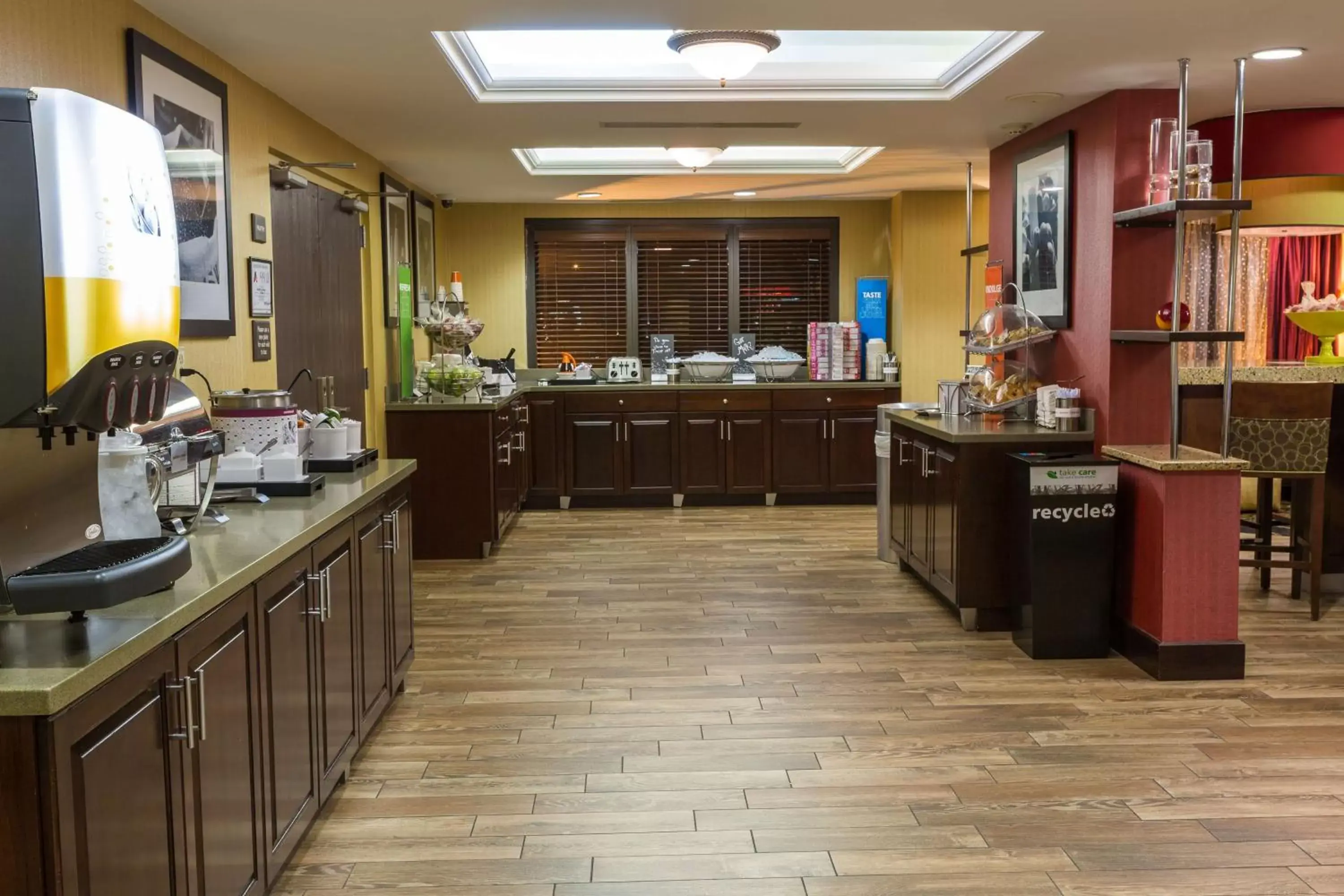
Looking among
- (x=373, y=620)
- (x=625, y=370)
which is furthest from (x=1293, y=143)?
(x=373, y=620)

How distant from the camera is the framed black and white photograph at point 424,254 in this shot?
7355 mm

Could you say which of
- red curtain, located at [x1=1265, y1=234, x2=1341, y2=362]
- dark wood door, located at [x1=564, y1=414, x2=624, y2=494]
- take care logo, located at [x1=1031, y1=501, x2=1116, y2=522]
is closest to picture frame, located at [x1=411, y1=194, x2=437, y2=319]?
dark wood door, located at [x1=564, y1=414, x2=624, y2=494]

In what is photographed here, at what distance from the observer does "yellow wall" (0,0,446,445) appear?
2723 mm

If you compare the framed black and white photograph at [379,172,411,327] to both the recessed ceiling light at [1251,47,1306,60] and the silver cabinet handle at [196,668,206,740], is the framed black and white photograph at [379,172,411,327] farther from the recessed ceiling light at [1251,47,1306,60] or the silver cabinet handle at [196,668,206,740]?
the silver cabinet handle at [196,668,206,740]

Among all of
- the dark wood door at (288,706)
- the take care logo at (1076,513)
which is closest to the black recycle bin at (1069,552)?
the take care logo at (1076,513)

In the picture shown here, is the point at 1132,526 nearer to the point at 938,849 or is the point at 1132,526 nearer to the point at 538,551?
the point at 938,849

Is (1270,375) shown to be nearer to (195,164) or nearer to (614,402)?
(614,402)

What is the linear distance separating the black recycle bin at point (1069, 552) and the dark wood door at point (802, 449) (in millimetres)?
3784

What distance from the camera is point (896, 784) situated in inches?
125

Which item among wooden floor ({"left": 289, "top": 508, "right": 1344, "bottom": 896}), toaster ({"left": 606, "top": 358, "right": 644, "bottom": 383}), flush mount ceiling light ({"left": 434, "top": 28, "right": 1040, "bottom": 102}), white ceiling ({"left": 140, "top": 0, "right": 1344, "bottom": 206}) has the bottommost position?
wooden floor ({"left": 289, "top": 508, "right": 1344, "bottom": 896})

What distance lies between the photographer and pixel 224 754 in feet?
7.04

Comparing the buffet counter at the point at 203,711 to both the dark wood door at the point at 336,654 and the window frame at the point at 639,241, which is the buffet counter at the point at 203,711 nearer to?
the dark wood door at the point at 336,654

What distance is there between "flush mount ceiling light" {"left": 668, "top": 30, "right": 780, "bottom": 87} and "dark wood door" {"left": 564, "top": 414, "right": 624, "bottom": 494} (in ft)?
14.1

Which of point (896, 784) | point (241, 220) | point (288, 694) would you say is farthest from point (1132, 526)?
point (241, 220)
